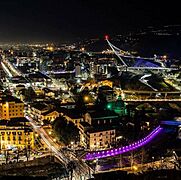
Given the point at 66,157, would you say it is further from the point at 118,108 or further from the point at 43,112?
the point at 118,108

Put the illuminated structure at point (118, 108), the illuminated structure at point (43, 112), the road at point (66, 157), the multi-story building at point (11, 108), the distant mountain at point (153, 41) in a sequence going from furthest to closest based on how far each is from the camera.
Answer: the distant mountain at point (153, 41) → the illuminated structure at point (118, 108) → the multi-story building at point (11, 108) → the illuminated structure at point (43, 112) → the road at point (66, 157)

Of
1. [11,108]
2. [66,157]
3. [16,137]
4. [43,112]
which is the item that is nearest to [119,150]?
[66,157]

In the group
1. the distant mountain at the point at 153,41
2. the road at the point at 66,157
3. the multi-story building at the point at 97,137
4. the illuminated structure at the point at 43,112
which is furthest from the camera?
the distant mountain at the point at 153,41

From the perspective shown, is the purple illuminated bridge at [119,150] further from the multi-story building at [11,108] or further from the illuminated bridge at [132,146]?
the multi-story building at [11,108]

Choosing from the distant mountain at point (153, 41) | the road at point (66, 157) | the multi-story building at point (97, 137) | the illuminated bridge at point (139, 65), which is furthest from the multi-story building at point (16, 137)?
the distant mountain at point (153, 41)

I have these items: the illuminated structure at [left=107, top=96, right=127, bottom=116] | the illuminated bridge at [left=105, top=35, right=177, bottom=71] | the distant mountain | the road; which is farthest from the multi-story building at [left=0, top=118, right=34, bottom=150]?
the distant mountain

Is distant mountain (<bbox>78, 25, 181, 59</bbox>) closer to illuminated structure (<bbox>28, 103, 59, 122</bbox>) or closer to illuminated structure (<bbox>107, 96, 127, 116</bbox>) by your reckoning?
illuminated structure (<bbox>107, 96, 127, 116</bbox>)
